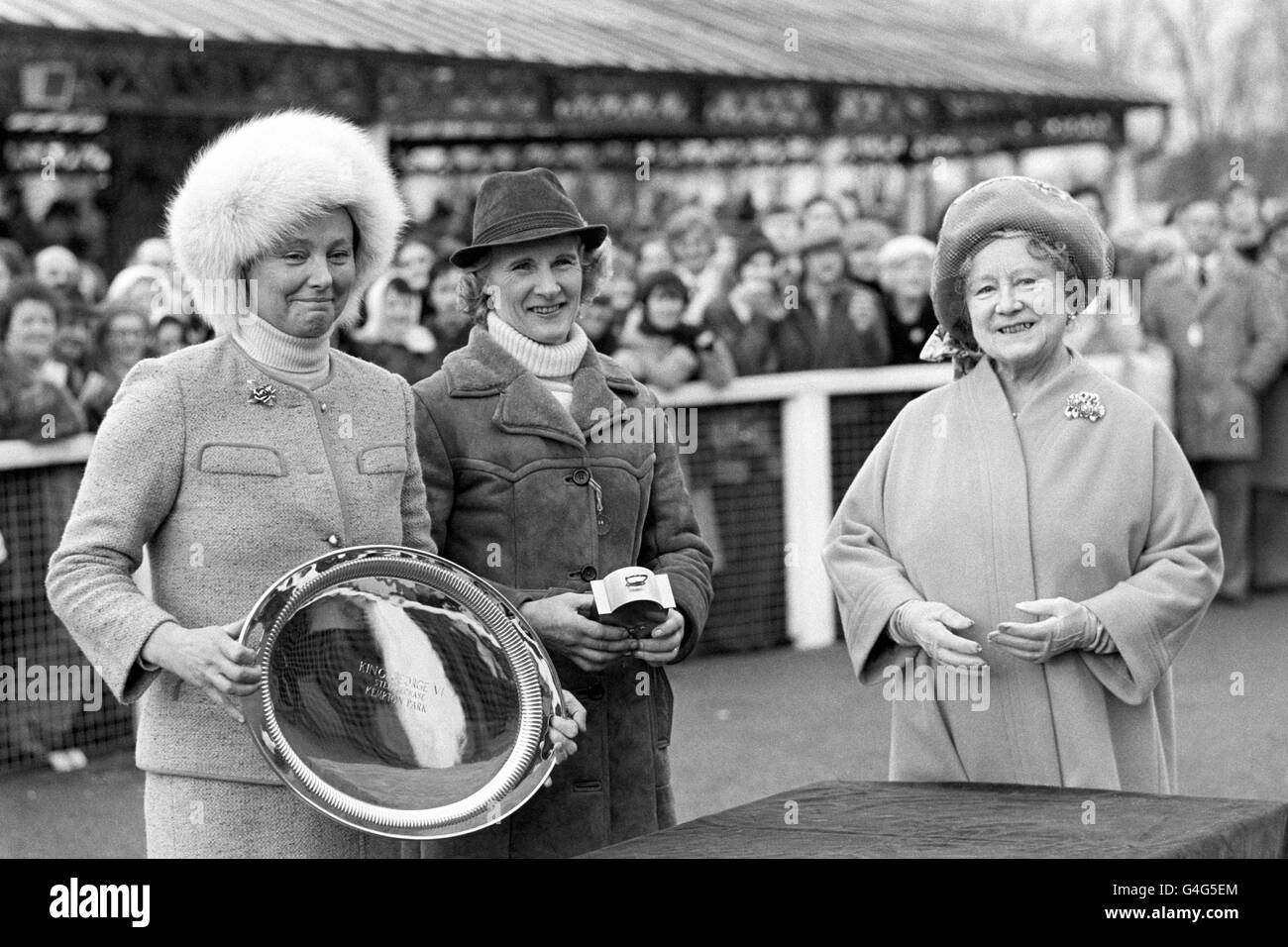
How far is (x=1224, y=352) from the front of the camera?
10250 mm

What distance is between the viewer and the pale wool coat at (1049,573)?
3.71m

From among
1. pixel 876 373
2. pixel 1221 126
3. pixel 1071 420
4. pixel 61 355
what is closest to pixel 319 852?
pixel 1071 420

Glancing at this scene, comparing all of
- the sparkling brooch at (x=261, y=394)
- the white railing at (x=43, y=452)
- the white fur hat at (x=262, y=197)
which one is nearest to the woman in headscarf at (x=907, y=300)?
the white railing at (x=43, y=452)

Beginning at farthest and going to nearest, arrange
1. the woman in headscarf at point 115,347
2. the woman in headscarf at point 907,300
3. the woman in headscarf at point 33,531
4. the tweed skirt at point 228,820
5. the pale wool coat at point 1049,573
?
1. the woman in headscarf at point 907,300
2. the woman in headscarf at point 115,347
3. the woman in headscarf at point 33,531
4. the pale wool coat at point 1049,573
5. the tweed skirt at point 228,820

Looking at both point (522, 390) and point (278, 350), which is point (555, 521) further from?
point (278, 350)

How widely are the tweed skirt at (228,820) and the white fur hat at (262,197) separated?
811 mm

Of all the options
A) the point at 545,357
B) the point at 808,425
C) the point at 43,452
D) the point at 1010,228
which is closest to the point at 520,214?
the point at 545,357

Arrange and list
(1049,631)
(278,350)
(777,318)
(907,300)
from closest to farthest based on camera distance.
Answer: (278,350) → (1049,631) → (777,318) → (907,300)

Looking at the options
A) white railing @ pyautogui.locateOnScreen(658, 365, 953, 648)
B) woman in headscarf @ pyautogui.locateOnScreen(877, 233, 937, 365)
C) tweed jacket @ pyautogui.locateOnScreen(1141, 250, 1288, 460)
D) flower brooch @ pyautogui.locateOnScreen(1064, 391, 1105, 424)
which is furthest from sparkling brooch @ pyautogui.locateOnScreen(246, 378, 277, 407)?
tweed jacket @ pyautogui.locateOnScreen(1141, 250, 1288, 460)

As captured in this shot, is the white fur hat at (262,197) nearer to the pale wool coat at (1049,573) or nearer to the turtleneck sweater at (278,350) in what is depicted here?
the turtleneck sweater at (278,350)

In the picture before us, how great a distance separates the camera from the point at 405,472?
3.60 meters

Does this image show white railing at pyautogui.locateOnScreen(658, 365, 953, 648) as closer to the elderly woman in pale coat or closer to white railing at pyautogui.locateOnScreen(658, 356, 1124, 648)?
white railing at pyautogui.locateOnScreen(658, 356, 1124, 648)

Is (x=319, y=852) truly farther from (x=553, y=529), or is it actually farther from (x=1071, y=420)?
(x=1071, y=420)

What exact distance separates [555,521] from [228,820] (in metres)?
0.96
